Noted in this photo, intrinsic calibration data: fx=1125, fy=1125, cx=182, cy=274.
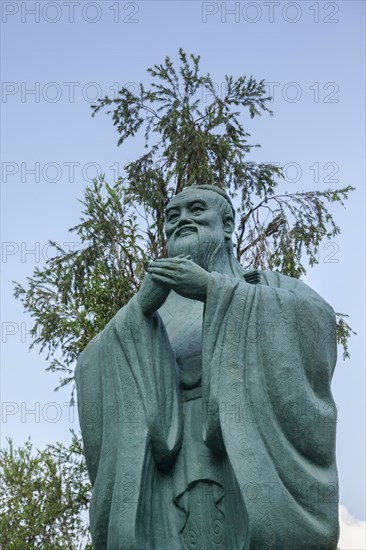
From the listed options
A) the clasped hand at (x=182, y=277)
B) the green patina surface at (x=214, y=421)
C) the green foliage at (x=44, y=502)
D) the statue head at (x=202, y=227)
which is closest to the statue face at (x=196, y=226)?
the statue head at (x=202, y=227)

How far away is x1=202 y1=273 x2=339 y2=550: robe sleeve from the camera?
5695 millimetres

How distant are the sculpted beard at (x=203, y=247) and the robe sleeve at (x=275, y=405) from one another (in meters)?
0.51

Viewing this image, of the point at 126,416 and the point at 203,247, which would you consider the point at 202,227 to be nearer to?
the point at 203,247

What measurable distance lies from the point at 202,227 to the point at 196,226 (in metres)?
0.04

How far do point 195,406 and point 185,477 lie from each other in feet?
1.40

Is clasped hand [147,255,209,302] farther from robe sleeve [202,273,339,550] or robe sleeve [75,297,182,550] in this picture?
robe sleeve [75,297,182,550]

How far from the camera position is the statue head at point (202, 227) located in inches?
264

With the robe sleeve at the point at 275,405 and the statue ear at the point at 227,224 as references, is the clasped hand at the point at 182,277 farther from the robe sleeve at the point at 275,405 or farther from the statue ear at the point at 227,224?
the statue ear at the point at 227,224

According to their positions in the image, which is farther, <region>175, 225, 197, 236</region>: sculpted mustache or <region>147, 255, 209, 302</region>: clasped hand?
<region>175, 225, 197, 236</region>: sculpted mustache

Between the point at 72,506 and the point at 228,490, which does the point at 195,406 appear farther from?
the point at 72,506

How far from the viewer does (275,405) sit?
19.5 ft

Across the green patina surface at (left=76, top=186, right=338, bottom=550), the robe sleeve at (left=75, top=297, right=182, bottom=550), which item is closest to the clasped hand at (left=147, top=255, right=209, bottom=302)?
the green patina surface at (left=76, top=186, right=338, bottom=550)

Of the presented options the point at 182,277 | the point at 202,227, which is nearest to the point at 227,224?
the point at 202,227

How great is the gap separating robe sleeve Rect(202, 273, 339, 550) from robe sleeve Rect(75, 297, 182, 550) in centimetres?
26
